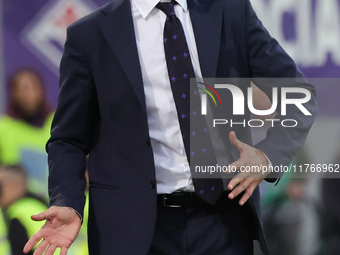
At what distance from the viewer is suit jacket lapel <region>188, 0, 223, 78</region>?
52.7 inches

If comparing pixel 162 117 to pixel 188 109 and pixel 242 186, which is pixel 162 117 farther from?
pixel 242 186

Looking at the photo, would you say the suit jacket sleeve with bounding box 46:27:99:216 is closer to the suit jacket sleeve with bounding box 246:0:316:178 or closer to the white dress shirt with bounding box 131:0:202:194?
the white dress shirt with bounding box 131:0:202:194

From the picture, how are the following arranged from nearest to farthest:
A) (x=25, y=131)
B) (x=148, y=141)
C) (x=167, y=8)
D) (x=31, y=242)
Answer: (x=31, y=242) < (x=148, y=141) < (x=167, y=8) < (x=25, y=131)

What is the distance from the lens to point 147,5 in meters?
1.38

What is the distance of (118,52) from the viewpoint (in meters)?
1.34

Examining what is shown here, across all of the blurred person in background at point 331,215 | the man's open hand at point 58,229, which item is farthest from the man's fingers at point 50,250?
the blurred person in background at point 331,215

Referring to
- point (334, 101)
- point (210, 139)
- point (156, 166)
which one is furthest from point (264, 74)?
point (334, 101)

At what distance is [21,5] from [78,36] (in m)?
1.34

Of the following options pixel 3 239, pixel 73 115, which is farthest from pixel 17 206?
pixel 73 115

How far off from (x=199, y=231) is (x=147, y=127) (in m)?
0.37

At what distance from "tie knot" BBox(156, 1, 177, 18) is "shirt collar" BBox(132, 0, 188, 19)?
23 mm

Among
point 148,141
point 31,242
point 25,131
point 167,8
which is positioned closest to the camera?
point 31,242

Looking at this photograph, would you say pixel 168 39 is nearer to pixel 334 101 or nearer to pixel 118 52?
pixel 118 52

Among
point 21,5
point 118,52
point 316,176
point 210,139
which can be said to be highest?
point 21,5
